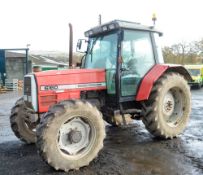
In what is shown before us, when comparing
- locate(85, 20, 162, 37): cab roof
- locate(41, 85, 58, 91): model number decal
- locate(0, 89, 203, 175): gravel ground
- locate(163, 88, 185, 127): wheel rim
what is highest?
locate(85, 20, 162, 37): cab roof

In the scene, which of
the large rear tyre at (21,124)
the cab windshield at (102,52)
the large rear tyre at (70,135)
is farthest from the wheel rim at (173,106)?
the large rear tyre at (21,124)

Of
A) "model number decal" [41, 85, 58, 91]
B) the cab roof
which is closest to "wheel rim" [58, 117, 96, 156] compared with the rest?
"model number decal" [41, 85, 58, 91]

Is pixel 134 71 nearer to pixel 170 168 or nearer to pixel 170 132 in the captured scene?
pixel 170 132

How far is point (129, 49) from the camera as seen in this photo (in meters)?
7.30

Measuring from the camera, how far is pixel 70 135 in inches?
236

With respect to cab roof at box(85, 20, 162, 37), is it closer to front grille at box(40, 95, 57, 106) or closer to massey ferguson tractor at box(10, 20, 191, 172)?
massey ferguson tractor at box(10, 20, 191, 172)

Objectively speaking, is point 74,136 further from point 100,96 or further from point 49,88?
point 100,96

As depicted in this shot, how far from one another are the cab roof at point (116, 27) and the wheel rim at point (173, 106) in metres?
1.42

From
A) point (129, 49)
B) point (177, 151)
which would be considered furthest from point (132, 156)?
point (129, 49)

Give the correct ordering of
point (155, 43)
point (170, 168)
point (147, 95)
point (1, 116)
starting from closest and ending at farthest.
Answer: point (170, 168) < point (147, 95) < point (155, 43) < point (1, 116)

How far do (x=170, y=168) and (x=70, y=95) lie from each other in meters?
2.28

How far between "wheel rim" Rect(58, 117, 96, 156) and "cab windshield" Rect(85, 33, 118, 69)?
5.04 ft

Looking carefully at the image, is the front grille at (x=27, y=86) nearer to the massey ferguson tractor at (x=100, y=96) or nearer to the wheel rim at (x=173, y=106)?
the massey ferguson tractor at (x=100, y=96)

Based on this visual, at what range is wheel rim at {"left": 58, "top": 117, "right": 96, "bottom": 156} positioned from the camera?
5953mm
